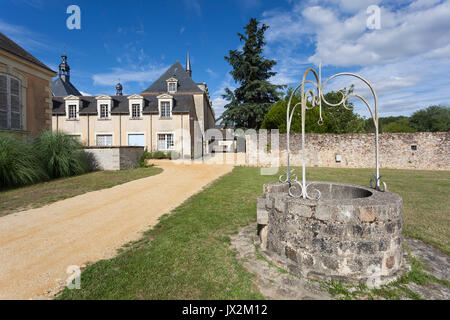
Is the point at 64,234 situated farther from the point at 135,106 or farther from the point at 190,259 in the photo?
the point at 135,106

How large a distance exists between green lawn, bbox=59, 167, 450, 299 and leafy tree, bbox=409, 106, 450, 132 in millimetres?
40713

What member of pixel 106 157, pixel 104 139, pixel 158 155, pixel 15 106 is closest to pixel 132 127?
pixel 104 139

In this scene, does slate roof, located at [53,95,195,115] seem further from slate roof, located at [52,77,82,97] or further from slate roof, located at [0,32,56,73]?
slate roof, located at [52,77,82,97]

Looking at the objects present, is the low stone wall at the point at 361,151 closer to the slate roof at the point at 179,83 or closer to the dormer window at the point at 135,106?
the dormer window at the point at 135,106

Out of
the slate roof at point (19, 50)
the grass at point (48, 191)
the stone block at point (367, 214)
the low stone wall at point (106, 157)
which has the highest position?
the slate roof at point (19, 50)

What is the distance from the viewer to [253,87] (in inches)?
854

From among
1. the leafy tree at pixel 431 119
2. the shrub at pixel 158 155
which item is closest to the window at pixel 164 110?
the shrub at pixel 158 155

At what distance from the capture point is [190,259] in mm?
2934

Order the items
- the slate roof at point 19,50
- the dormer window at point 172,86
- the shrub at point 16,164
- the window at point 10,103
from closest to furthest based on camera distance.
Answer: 1. the shrub at point 16,164
2. the window at point 10,103
3. the slate roof at point 19,50
4. the dormer window at point 172,86

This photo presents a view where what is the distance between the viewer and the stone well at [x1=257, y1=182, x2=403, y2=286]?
2.48m

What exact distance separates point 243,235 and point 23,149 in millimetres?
9324

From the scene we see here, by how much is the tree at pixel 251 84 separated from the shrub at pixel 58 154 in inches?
567

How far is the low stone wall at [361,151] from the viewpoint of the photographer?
1433cm
